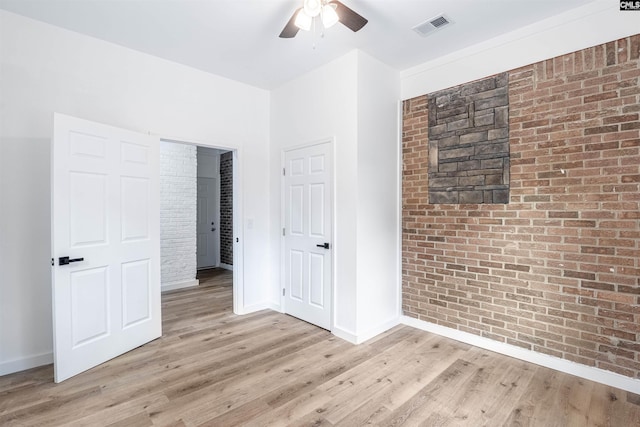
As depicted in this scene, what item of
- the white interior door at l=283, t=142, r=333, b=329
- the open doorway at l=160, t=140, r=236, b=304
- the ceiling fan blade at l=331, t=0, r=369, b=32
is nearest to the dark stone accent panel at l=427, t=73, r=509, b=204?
the white interior door at l=283, t=142, r=333, b=329

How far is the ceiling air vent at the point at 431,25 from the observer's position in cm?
262

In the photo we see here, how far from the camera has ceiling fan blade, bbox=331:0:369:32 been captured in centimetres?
210

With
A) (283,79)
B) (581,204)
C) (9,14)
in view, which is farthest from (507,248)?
(9,14)

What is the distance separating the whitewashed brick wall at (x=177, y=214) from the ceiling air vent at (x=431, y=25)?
4257 mm

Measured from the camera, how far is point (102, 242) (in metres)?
2.74

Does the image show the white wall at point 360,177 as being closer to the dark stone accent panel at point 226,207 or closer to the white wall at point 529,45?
the white wall at point 529,45

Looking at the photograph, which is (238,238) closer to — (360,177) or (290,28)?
(360,177)

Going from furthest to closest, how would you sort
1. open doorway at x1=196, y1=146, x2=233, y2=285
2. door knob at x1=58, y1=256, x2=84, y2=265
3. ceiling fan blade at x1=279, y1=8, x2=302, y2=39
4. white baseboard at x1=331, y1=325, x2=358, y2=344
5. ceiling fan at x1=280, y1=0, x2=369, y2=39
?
open doorway at x1=196, y1=146, x2=233, y2=285 < white baseboard at x1=331, y1=325, x2=358, y2=344 < door knob at x1=58, y1=256, x2=84, y2=265 < ceiling fan blade at x1=279, y1=8, x2=302, y2=39 < ceiling fan at x1=280, y1=0, x2=369, y2=39

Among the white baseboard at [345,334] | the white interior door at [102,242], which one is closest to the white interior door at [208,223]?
the white interior door at [102,242]

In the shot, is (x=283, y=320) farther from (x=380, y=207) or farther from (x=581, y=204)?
(x=581, y=204)

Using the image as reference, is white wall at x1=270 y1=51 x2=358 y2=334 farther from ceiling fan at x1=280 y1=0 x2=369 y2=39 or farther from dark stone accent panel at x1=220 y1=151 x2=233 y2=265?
dark stone accent panel at x1=220 y1=151 x2=233 y2=265

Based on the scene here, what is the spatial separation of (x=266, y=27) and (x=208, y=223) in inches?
211

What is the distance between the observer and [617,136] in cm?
233

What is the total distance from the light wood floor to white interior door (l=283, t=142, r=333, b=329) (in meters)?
0.55
